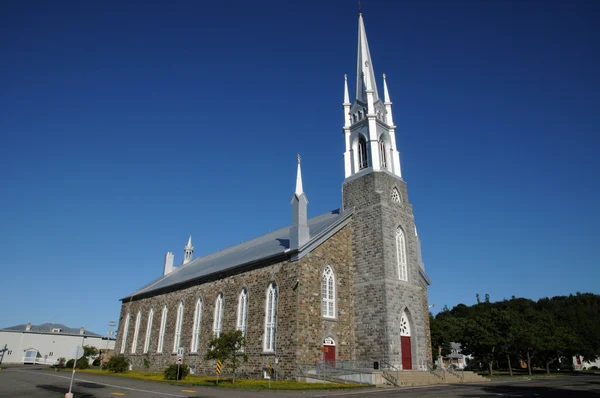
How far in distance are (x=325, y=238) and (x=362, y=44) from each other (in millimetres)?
19489

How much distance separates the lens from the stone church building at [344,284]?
80.3ft

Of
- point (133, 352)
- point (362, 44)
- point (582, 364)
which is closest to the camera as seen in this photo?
point (362, 44)

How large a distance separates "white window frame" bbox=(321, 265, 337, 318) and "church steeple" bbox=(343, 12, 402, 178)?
331 inches

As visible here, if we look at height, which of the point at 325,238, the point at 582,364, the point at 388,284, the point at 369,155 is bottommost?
the point at 582,364

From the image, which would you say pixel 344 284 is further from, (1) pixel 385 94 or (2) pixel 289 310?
(1) pixel 385 94

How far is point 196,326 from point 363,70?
84.0 ft

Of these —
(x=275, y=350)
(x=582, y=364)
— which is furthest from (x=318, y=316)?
(x=582, y=364)

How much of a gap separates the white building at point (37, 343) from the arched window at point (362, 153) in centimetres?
5208

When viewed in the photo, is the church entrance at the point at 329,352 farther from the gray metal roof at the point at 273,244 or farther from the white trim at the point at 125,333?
the white trim at the point at 125,333

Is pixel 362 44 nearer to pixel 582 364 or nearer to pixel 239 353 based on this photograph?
pixel 239 353

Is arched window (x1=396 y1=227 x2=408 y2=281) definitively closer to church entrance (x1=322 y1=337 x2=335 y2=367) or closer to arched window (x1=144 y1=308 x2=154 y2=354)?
church entrance (x1=322 y1=337 x2=335 y2=367)

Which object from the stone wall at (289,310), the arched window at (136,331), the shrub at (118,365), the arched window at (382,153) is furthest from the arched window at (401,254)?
the arched window at (136,331)

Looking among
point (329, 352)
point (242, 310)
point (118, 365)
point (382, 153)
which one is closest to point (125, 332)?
point (118, 365)

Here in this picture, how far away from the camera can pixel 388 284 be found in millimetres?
25812
